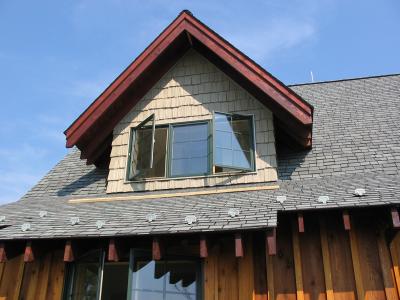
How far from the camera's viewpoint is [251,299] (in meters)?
6.42

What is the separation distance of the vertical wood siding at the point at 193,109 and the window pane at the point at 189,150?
0.62 ft

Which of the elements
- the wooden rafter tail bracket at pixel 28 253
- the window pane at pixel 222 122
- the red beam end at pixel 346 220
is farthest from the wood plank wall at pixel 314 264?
the wooden rafter tail bracket at pixel 28 253

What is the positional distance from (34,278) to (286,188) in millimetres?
4604

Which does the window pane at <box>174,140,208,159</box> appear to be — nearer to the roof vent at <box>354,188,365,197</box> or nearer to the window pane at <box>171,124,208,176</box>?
the window pane at <box>171,124,208,176</box>

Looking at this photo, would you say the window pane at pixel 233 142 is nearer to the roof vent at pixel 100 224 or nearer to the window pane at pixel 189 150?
the window pane at pixel 189 150

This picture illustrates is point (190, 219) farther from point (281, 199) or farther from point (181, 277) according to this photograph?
point (281, 199)

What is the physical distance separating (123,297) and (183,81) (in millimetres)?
4635

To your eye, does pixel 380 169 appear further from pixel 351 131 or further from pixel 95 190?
pixel 95 190

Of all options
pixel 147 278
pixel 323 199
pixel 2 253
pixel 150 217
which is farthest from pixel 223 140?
pixel 2 253

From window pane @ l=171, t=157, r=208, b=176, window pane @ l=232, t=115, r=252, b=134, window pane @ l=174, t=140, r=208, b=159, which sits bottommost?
window pane @ l=171, t=157, r=208, b=176

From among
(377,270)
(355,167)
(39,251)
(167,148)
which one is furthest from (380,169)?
(39,251)

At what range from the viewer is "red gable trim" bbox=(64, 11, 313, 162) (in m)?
8.23

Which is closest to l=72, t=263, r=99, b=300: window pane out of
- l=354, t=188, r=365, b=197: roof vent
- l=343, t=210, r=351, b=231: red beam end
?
l=343, t=210, r=351, b=231: red beam end

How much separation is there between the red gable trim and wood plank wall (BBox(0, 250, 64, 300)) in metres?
2.44
